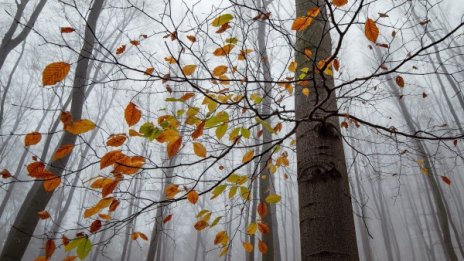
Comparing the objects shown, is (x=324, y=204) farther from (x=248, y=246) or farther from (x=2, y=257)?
(x=2, y=257)

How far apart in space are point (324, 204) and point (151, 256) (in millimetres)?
8082

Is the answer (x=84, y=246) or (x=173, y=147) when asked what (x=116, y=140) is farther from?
(x=84, y=246)

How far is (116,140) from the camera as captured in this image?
1328mm

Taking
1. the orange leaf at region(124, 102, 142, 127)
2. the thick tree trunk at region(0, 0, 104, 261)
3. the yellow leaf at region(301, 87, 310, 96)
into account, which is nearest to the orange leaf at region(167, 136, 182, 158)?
the orange leaf at region(124, 102, 142, 127)

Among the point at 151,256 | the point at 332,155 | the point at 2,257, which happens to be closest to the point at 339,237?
the point at 332,155

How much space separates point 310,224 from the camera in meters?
1.15

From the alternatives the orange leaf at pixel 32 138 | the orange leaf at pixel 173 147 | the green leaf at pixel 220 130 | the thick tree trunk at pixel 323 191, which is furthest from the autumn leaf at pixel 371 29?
the orange leaf at pixel 32 138

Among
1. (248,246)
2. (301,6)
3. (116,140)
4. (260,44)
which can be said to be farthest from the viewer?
(260,44)

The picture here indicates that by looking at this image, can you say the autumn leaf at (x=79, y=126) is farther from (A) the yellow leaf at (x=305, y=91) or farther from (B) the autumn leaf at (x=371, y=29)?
(B) the autumn leaf at (x=371, y=29)

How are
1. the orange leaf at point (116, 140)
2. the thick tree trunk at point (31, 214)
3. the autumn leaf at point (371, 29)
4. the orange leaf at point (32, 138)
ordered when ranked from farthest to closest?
the thick tree trunk at point (31, 214) < the orange leaf at point (32, 138) < the orange leaf at point (116, 140) < the autumn leaf at point (371, 29)

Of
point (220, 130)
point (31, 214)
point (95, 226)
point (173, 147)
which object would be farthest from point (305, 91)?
point (31, 214)

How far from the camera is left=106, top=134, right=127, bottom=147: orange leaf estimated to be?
4.28 feet

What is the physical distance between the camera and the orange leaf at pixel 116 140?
1305mm

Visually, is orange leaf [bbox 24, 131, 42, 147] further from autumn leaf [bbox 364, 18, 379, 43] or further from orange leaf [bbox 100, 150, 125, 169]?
autumn leaf [bbox 364, 18, 379, 43]
